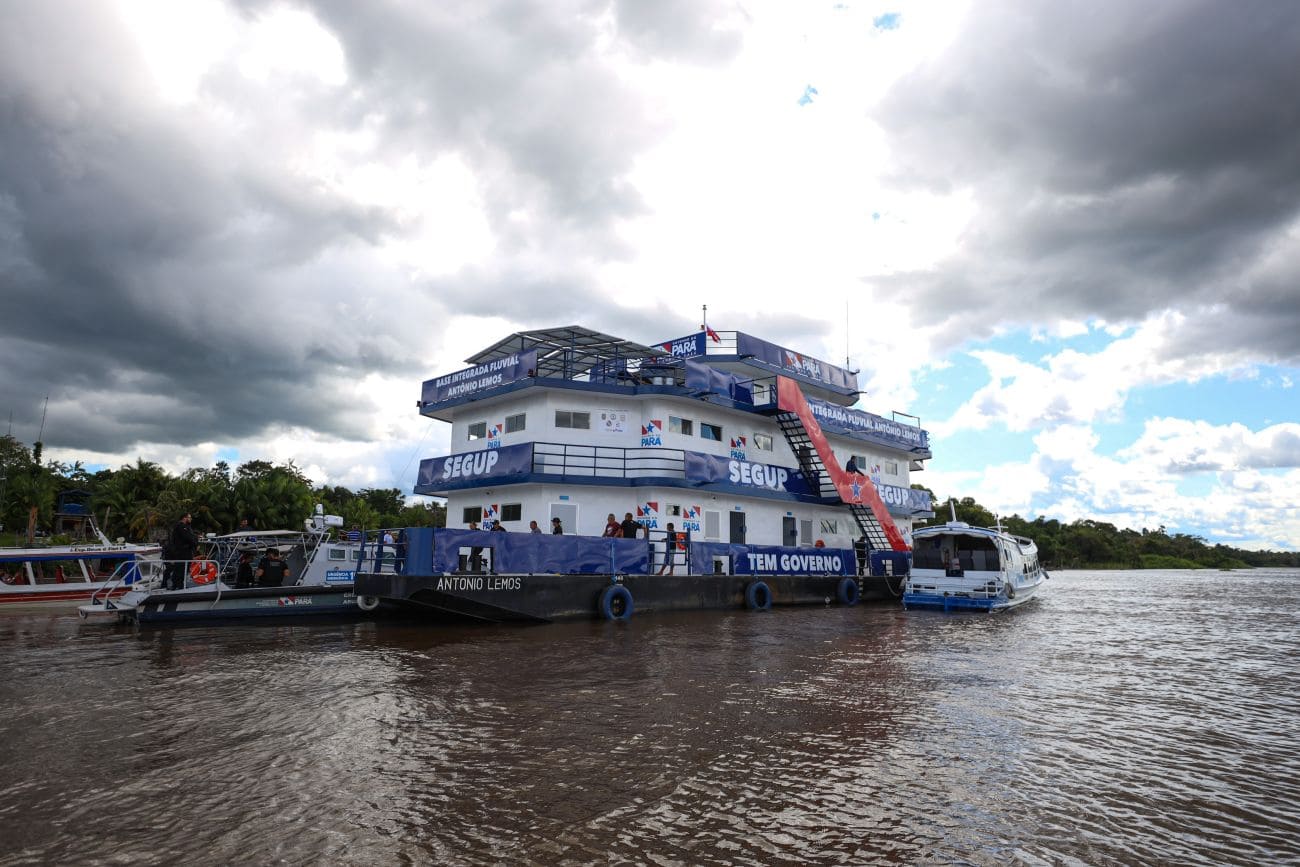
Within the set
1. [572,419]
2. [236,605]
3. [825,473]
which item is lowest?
[236,605]

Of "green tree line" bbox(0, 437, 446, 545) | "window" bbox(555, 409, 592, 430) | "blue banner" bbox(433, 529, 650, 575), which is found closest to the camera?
"blue banner" bbox(433, 529, 650, 575)

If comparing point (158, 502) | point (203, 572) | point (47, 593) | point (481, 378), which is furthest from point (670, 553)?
point (158, 502)

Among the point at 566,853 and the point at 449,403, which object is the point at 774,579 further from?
the point at 566,853

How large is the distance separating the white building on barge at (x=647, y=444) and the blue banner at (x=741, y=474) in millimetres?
48

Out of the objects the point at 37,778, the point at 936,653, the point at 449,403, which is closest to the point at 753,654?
the point at 936,653

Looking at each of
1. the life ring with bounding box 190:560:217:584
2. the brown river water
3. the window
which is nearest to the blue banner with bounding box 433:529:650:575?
the brown river water

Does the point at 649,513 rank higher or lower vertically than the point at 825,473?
lower

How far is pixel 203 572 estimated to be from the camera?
17.9m

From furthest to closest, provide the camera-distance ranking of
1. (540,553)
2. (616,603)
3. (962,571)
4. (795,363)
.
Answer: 1. (795,363)
2. (962,571)
3. (616,603)
4. (540,553)

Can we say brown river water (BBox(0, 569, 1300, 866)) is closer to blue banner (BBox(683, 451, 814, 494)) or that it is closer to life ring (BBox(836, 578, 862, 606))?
blue banner (BBox(683, 451, 814, 494))

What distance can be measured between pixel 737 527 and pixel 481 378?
10.0 metres

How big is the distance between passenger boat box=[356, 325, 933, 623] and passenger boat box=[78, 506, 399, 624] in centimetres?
126

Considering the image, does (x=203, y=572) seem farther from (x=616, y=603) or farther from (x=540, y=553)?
(x=616, y=603)

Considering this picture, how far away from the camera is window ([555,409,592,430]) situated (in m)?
22.6
